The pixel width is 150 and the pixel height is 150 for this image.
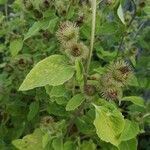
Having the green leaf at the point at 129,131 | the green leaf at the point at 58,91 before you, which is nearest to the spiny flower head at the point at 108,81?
the green leaf at the point at 58,91

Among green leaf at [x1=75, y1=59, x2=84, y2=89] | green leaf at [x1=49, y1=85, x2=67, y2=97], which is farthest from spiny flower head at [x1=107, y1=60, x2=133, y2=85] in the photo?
green leaf at [x1=49, y1=85, x2=67, y2=97]

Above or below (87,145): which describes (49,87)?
above

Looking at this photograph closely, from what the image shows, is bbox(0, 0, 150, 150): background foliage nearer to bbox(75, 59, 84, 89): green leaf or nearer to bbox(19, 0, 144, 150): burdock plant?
bbox(19, 0, 144, 150): burdock plant

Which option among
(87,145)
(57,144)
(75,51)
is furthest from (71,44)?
(87,145)

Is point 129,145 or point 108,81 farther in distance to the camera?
point 129,145

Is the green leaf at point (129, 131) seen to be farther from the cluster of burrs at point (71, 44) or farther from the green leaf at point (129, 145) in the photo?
the cluster of burrs at point (71, 44)

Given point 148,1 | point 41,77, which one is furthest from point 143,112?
point 41,77

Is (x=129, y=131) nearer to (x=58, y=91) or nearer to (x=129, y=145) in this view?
(x=129, y=145)
